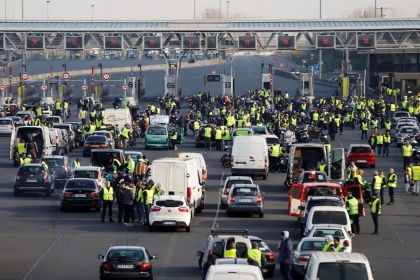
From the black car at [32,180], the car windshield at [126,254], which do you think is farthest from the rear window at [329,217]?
the black car at [32,180]

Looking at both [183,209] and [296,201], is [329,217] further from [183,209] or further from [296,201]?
[183,209]

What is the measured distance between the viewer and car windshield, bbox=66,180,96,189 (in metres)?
37.8

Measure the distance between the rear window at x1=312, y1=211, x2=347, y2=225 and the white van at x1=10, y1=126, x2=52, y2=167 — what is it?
77.3 feet

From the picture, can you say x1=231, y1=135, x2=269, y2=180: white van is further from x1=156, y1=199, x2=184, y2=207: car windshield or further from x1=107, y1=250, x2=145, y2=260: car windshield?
x1=107, y1=250, x2=145, y2=260: car windshield

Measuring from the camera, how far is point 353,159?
168 ft

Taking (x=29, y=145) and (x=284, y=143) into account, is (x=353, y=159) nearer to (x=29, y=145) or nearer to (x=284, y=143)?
(x=284, y=143)

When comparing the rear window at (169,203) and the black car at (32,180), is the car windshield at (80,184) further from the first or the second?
the rear window at (169,203)

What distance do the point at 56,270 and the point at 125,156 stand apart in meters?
21.7

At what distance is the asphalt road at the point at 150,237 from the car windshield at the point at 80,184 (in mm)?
890

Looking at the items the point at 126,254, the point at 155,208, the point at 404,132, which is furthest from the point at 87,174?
the point at 404,132

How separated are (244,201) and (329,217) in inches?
257

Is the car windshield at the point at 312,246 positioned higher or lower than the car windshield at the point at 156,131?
lower

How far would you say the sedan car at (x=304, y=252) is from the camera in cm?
2523

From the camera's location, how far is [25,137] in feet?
172
